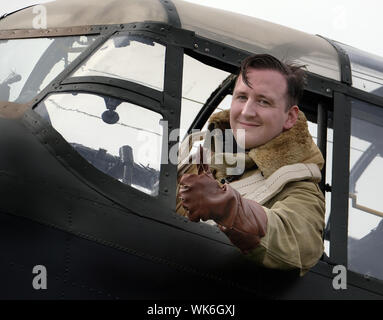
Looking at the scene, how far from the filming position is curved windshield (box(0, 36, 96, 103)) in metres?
5.24

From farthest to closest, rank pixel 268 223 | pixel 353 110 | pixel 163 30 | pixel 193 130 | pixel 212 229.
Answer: pixel 193 130 → pixel 353 110 → pixel 163 30 → pixel 212 229 → pixel 268 223

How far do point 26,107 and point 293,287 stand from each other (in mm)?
1821

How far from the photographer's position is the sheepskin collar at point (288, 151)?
520 cm

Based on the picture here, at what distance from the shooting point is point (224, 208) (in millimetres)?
4336

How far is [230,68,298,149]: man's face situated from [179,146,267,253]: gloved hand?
76cm

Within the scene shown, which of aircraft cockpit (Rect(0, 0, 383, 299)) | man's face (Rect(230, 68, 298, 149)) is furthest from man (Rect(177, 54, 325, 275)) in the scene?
aircraft cockpit (Rect(0, 0, 383, 299))

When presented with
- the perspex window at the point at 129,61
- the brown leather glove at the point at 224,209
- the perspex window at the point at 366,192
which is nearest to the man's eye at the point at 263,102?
the perspex window at the point at 129,61

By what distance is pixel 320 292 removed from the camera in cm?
520

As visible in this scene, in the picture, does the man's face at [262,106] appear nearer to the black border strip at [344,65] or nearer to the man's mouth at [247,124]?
the man's mouth at [247,124]

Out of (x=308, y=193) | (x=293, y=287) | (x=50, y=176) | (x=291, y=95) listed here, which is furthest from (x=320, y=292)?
(x=50, y=176)

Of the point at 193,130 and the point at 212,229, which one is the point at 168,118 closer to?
the point at 212,229

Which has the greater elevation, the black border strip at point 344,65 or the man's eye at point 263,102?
the black border strip at point 344,65

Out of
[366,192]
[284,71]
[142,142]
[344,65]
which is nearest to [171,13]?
[284,71]

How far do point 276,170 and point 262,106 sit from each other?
39cm
